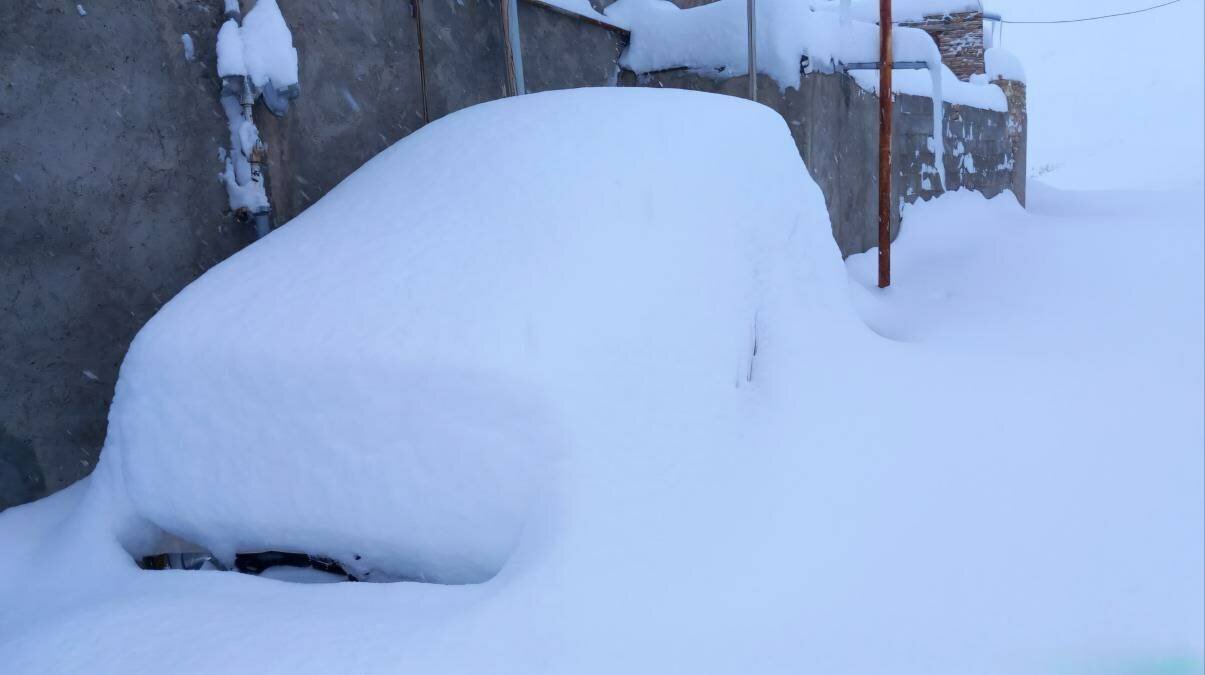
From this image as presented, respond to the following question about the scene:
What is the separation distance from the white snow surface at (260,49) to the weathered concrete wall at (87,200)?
0.42ft

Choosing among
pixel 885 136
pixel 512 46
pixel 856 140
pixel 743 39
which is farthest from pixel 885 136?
pixel 512 46

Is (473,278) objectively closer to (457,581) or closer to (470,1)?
(457,581)

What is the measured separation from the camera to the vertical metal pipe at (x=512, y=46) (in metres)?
5.41

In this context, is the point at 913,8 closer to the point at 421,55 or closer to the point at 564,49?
the point at 564,49

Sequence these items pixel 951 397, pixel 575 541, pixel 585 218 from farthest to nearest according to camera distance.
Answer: pixel 951 397
pixel 585 218
pixel 575 541

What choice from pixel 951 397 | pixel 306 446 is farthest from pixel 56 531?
pixel 951 397

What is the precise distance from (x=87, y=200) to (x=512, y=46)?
288cm

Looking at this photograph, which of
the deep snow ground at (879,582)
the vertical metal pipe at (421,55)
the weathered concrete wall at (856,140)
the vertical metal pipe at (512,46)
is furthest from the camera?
the weathered concrete wall at (856,140)

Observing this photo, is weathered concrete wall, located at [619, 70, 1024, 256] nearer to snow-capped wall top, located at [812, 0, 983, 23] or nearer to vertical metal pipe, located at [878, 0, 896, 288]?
vertical metal pipe, located at [878, 0, 896, 288]

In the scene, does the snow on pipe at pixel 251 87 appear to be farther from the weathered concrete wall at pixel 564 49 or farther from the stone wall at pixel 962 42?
the stone wall at pixel 962 42

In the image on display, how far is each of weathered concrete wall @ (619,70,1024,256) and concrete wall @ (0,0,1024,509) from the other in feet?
8.11

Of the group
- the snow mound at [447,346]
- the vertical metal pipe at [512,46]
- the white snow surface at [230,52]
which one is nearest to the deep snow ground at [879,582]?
the snow mound at [447,346]

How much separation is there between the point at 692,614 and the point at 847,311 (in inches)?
67.1

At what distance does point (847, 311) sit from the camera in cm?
344
